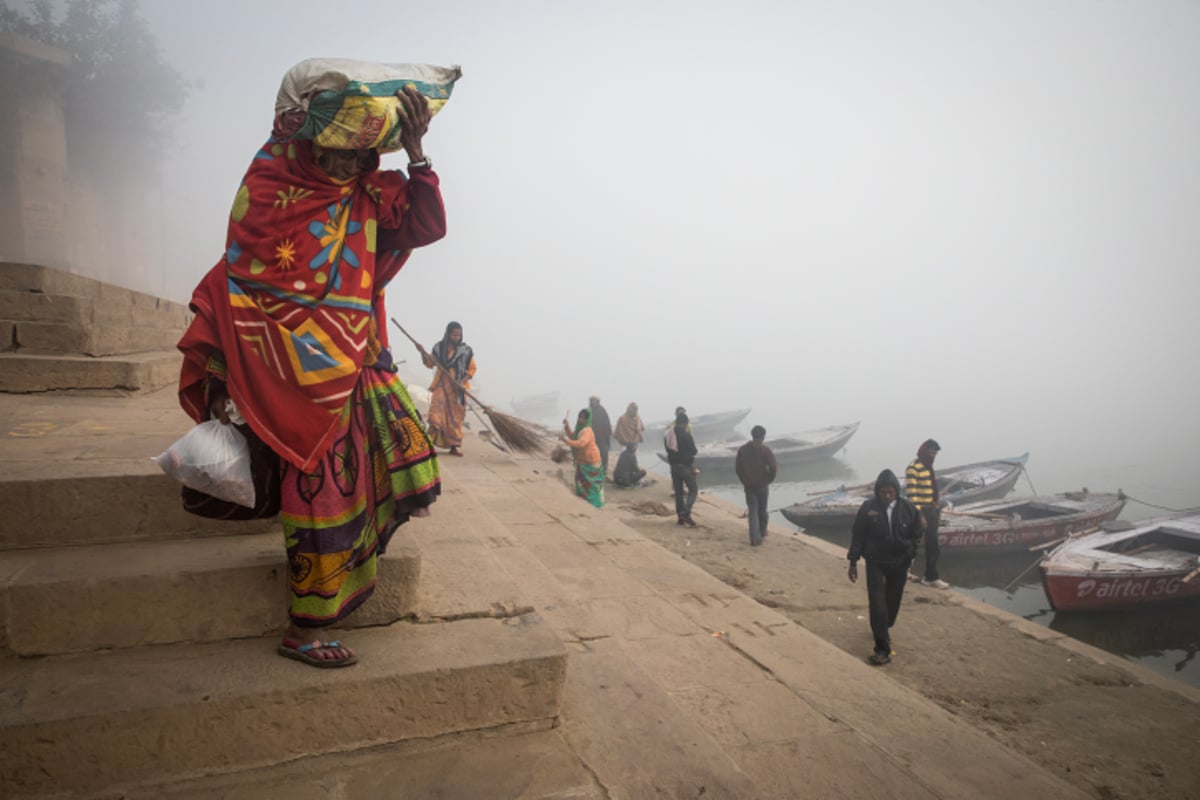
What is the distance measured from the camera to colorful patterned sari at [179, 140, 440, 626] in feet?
5.50

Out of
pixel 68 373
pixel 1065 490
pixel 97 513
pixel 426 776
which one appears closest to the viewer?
pixel 426 776

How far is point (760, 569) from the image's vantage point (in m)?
8.04

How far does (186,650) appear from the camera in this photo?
5.98 ft

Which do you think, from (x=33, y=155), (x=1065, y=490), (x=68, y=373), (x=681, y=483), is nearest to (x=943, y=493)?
(x=681, y=483)

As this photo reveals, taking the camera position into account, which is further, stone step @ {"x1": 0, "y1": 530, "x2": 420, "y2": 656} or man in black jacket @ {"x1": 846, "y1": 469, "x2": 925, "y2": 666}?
man in black jacket @ {"x1": 846, "y1": 469, "x2": 925, "y2": 666}

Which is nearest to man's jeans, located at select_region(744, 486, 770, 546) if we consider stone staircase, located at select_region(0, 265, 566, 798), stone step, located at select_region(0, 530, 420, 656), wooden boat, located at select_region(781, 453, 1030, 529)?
wooden boat, located at select_region(781, 453, 1030, 529)

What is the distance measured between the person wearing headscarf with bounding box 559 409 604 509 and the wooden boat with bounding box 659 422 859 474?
1146 cm

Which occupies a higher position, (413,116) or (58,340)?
(413,116)

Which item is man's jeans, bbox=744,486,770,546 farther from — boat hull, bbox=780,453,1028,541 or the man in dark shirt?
boat hull, bbox=780,453,1028,541

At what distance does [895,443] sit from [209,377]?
125 feet

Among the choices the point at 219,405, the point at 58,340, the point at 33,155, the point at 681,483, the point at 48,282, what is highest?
the point at 33,155

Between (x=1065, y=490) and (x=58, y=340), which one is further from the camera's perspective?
(x=1065, y=490)

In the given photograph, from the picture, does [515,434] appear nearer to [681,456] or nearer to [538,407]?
[681,456]

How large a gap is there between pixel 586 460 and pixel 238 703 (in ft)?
23.2
